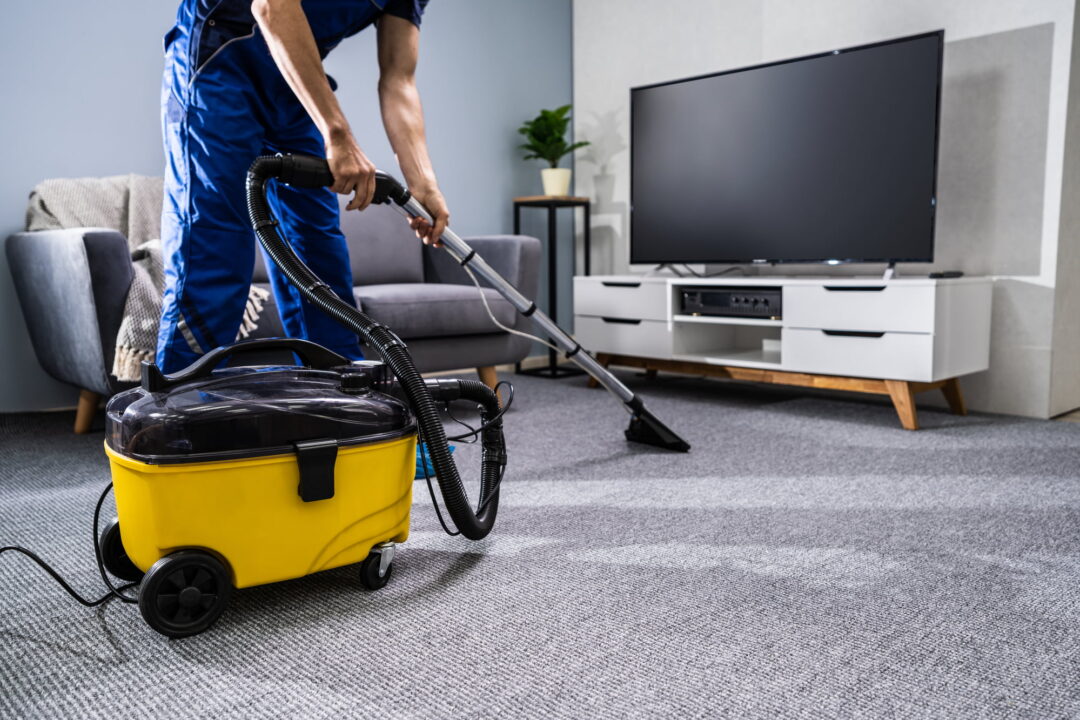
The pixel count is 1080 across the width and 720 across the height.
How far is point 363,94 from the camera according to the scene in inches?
131

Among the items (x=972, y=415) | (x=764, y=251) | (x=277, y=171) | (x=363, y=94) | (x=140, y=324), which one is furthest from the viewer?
(x=363, y=94)

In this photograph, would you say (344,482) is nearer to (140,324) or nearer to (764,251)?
(140,324)

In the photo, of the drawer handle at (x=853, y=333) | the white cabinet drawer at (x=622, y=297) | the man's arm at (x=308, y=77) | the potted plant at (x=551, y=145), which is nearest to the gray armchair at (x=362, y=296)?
the white cabinet drawer at (x=622, y=297)

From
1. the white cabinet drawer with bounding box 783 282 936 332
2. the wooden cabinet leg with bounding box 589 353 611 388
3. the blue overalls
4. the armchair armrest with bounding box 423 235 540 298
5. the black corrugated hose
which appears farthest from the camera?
the wooden cabinet leg with bounding box 589 353 611 388

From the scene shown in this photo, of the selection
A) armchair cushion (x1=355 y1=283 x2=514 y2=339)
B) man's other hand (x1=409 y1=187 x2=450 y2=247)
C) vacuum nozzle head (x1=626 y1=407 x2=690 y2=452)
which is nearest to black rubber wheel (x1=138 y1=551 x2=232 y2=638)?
man's other hand (x1=409 y1=187 x2=450 y2=247)

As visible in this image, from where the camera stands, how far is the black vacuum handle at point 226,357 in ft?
3.39

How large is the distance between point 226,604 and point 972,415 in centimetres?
234

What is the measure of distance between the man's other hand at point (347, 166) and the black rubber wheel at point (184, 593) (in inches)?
21.1

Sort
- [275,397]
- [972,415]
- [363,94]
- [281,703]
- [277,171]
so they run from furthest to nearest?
[363,94] < [972,415] < [277,171] < [275,397] < [281,703]

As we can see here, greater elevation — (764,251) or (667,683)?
(764,251)

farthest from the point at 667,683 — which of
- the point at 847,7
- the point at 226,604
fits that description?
the point at 847,7

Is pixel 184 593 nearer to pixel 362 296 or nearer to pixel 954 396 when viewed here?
pixel 362 296

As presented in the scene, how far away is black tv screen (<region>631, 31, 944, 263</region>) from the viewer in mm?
2484

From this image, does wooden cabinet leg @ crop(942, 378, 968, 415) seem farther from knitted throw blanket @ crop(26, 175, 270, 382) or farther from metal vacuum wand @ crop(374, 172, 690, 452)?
knitted throw blanket @ crop(26, 175, 270, 382)
